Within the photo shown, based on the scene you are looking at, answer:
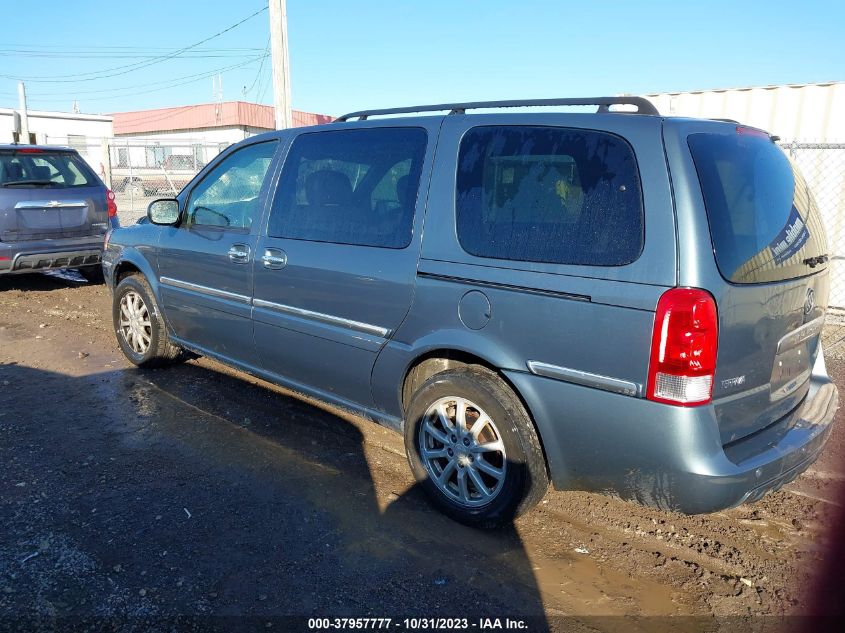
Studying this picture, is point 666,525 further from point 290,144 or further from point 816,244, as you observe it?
point 290,144

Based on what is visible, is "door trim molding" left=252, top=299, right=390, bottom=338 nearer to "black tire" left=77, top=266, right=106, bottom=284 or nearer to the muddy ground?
the muddy ground

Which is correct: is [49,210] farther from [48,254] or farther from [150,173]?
[150,173]

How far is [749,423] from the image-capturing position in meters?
2.63

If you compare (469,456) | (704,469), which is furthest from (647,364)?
(469,456)

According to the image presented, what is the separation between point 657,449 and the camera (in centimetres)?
246

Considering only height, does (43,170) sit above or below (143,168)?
below

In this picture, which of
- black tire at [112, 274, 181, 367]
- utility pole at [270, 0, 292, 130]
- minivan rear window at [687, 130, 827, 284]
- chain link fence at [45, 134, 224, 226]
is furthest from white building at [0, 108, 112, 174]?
minivan rear window at [687, 130, 827, 284]

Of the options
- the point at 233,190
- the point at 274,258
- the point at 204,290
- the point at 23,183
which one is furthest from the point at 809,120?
the point at 23,183

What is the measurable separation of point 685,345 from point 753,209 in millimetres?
711

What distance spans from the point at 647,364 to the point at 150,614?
2136 mm

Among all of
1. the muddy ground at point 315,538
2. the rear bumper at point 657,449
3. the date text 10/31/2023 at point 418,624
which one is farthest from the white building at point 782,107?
the date text 10/31/2023 at point 418,624

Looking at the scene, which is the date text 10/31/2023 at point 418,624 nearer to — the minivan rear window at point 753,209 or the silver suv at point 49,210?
the minivan rear window at point 753,209

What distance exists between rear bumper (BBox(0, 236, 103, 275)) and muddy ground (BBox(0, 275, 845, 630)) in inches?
144

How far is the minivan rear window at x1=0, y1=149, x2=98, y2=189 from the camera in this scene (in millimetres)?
7500
